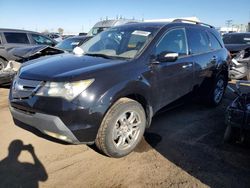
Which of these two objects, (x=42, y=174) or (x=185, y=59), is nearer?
(x=42, y=174)

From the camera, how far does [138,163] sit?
10.9 feet

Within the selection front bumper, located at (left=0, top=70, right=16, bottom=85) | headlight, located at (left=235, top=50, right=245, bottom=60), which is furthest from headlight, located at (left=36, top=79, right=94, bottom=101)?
headlight, located at (left=235, top=50, right=245, bottom=60)

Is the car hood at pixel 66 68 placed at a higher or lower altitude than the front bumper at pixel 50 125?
higher

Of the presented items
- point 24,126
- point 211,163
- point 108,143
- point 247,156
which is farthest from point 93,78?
point 247,156

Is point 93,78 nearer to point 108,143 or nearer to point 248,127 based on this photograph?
point 108,143

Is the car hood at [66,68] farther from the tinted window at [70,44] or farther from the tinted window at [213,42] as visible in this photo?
the tinted window at [70,44]

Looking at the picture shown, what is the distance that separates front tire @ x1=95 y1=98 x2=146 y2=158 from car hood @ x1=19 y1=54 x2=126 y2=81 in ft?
1.73

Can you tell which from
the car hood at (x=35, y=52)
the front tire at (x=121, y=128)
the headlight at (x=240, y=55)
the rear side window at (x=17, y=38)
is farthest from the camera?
the rear side window at (x=17, y=38)

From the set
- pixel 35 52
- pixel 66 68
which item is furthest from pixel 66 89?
pixel 35 52

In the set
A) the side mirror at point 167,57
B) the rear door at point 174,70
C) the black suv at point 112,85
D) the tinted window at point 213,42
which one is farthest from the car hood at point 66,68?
the tinted window at point 213,42

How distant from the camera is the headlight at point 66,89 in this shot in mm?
2965

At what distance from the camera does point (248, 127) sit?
3.26m

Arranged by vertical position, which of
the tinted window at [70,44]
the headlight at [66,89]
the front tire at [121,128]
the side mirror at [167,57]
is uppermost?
the side mirror at [167,57]

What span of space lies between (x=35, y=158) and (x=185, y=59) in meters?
2.78
